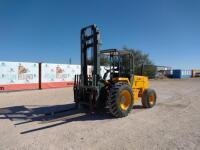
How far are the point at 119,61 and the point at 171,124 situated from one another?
128 inches

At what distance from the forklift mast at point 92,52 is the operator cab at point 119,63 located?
0.63 metres

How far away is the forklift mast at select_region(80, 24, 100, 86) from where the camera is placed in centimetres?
759

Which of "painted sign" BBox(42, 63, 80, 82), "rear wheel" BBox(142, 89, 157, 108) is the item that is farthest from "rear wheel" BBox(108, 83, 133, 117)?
"painted sign" BBox(42, 63, 80, 82)

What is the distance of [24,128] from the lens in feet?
19.7

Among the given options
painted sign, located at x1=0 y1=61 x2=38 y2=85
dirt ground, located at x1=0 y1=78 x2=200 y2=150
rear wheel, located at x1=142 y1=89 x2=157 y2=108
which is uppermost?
painted sign, located at x1=0 y1=61 x2=38 y2=85

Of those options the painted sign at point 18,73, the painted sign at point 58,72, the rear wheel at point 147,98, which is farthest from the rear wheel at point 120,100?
the painted sign at point 58,72

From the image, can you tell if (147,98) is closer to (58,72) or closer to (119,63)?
(119,63)

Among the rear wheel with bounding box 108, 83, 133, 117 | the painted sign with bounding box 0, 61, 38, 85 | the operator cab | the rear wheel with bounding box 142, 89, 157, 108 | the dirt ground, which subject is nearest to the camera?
the dirt ground

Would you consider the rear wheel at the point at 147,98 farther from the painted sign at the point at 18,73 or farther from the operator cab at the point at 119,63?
the painted sign at the point at 18,73

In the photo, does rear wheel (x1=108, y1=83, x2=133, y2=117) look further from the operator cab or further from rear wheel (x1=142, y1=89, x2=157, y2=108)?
rear wheel (x1=142, y1=89, x2=157, y2=108)

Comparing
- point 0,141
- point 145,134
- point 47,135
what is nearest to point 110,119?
point 145,134

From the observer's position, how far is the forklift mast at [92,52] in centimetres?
759

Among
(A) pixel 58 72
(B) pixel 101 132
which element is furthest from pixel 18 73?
(B) pixel 101 132

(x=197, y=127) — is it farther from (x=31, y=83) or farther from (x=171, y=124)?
(x=31, y=83)
